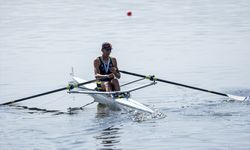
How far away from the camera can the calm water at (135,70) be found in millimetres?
17734

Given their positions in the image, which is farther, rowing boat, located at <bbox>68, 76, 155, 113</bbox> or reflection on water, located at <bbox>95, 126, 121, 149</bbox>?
rowing boat, located at <bbox>68, 76, 155, 113</bbox>

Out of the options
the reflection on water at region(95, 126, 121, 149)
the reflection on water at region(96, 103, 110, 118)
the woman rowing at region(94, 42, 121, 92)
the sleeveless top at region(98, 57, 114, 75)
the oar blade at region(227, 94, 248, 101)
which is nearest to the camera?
the reflection on water at region(95, 126, 121, 149)

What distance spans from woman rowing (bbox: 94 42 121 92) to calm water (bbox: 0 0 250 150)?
0.91 metres

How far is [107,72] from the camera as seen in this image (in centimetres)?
2202

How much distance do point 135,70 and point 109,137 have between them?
1129 centimetres

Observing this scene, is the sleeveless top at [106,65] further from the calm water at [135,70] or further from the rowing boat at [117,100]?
the calm water at [135,70]

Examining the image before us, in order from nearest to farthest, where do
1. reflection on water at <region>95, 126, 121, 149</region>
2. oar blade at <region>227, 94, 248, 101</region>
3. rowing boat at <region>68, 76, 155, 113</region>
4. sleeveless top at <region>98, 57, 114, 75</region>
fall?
reflection on water at <region>95, 126, 121, 149</region>, rowing boat at <region>68, 76, 155, 113</region>, oar blade at <region>227, 94, 248, 101</region>, sleeveless top at <region>98, 57, 114, 75</region>

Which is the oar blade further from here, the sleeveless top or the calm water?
the sleeveless top

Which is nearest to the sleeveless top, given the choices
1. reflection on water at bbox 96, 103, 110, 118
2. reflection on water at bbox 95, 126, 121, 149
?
reflection on water at bbox 96, 103, 110, 118

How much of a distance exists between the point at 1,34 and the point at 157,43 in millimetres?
11575

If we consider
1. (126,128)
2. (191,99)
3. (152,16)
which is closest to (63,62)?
(191,99)

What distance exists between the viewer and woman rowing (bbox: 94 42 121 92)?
2155 cm

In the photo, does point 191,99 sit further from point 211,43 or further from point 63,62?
point 211,43

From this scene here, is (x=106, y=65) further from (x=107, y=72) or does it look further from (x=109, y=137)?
(x=109, y=137)
